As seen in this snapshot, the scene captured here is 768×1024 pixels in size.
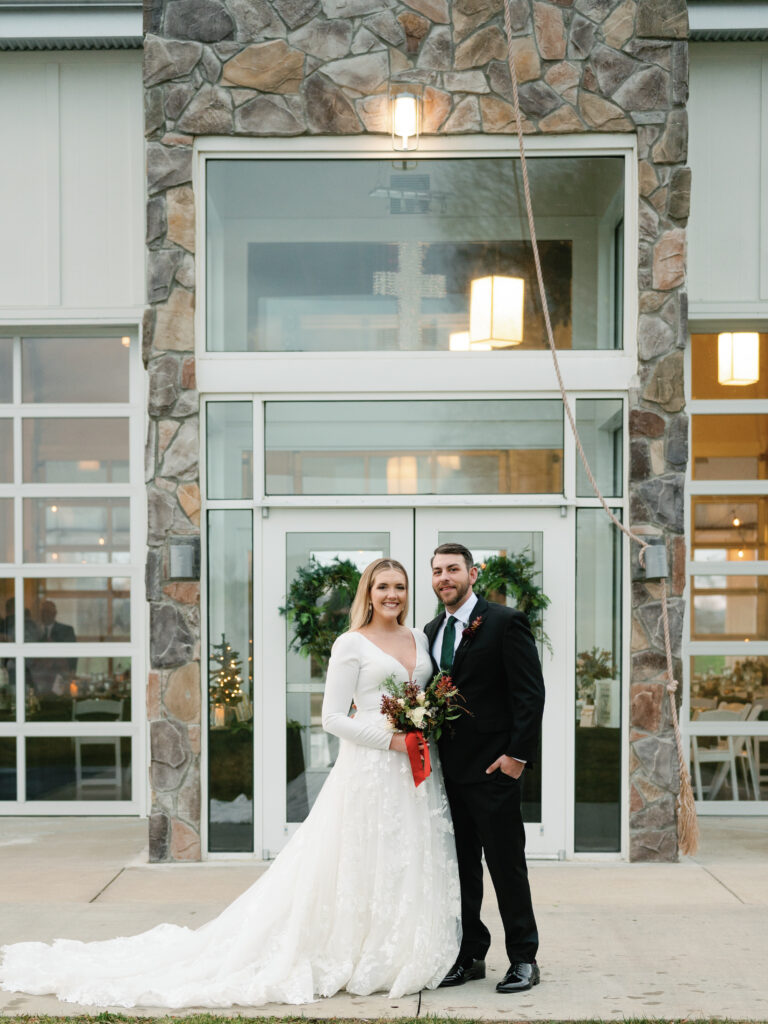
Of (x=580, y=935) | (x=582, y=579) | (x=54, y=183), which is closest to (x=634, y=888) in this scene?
(x=580, y=935)

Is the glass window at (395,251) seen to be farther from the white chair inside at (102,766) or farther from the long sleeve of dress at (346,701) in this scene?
the white chair inside at (102,766)

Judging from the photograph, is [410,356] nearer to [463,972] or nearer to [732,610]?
[732,610]

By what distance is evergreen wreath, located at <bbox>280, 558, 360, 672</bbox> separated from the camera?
25.2 feet

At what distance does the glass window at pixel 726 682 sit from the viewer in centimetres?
922

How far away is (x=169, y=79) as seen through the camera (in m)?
7.61

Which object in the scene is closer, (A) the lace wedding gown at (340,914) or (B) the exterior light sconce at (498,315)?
(A) the lace wedding gown at (340,914)

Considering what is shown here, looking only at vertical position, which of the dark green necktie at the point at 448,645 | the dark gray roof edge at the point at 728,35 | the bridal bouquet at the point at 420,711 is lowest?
the bridal bouquet at the point at 420,711

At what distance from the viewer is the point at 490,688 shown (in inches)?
207

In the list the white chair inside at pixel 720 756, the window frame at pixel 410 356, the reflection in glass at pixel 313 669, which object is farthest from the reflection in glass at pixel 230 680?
the white chair inside at pixel 720 756

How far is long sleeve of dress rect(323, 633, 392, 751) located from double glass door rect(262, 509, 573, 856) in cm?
243

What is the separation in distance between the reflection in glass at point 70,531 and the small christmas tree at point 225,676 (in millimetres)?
2028

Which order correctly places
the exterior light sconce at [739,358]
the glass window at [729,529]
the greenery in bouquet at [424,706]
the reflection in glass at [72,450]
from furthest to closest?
the reflection in glass at [72,450], the glass window at [729,529], the exterior light sconce at [739,358], the greenery in bouquet at [424,706]

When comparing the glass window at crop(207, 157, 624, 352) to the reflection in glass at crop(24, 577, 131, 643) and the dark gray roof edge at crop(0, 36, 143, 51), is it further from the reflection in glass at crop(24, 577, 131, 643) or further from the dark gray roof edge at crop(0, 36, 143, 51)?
the reflection in glass at crop(24, 577, 131, 643)

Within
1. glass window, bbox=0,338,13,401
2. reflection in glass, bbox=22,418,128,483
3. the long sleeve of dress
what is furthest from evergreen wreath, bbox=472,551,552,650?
glass window, bbox=0,338,13,401
